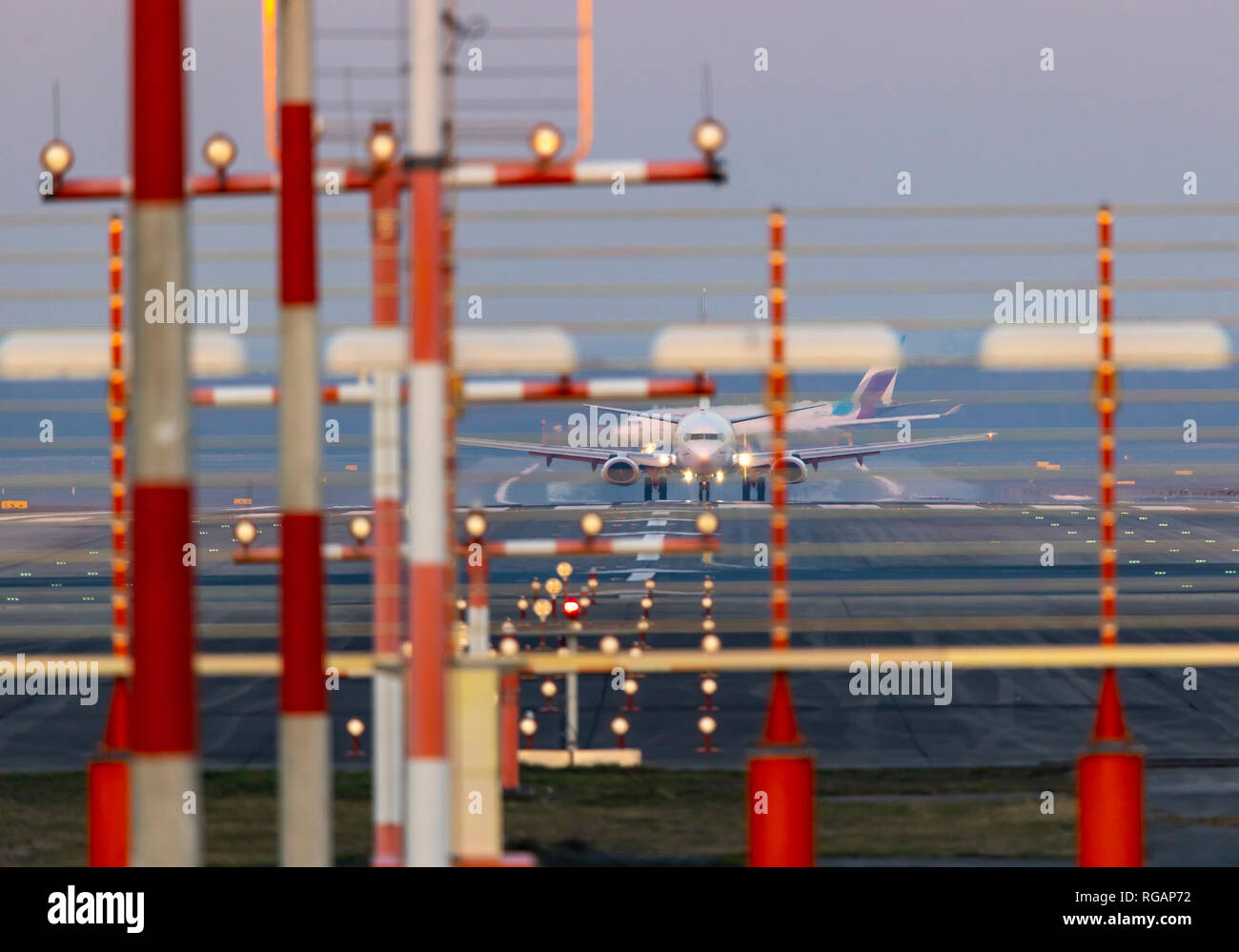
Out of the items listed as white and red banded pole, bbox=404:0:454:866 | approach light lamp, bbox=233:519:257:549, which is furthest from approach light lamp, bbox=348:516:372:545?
white and red banded pole, bbox=404:0:454:866

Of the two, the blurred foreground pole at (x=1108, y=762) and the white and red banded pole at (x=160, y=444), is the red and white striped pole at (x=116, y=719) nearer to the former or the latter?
the white and red banded pole at (x=160, y=444)

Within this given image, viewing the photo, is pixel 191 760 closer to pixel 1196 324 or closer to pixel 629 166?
pixel 629 166

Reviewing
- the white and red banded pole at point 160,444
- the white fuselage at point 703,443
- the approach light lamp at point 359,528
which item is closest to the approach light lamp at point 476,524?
the approach light lamp at point 359,528

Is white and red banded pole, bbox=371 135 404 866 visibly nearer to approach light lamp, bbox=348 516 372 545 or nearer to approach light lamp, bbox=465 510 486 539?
approach light lamp, bbox=348 516 372 545

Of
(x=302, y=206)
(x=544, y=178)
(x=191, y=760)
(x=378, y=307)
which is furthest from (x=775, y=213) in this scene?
(x=191, y=760)

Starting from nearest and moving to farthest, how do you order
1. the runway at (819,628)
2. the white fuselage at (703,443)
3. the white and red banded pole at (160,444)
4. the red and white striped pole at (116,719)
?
the white and red banded pole at (160,444) → the red and white striped pole at (116,719) → the runway at (819,628) → the white fuselage at (703,443)

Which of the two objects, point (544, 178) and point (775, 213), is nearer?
point (544, 178)
